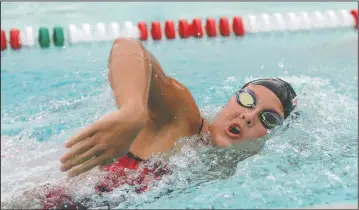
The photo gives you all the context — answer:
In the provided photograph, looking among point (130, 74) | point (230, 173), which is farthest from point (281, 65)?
point (130, 74)

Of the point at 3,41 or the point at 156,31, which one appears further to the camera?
the point at 156,31

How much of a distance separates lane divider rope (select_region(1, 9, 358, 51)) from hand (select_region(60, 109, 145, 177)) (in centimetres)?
225

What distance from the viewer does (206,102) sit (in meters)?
3.10

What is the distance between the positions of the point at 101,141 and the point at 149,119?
22.9 inches

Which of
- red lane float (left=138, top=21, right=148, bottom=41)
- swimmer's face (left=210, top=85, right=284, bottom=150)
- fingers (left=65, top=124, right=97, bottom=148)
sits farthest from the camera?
red lane float (left=138, top=21, right=148, bottom=41)

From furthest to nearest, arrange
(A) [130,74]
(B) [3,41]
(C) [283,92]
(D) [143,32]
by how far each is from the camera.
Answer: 1. (D) [143,32]
2. (B) [3,41]
3. (C) [283,92]
4. (A) [130,74]

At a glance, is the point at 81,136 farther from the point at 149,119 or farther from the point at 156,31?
the point at 156,31

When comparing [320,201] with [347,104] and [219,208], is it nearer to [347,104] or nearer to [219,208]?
[219,208]

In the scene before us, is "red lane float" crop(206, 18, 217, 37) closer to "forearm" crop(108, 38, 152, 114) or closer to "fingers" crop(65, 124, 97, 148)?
"forearm" crop(108, 38, 152, 114)

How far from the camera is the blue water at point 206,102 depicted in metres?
1.81

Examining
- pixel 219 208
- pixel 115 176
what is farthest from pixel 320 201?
pixel 115 176

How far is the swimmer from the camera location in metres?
1.37

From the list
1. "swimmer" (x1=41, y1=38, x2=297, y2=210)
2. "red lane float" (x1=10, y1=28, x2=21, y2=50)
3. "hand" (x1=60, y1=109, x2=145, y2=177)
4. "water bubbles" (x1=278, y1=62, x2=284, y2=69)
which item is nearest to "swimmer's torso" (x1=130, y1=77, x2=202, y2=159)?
"swimmer" (x1=41, y1=38, x2=297, y2=210)

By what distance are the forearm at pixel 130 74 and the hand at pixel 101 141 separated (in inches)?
1.8
